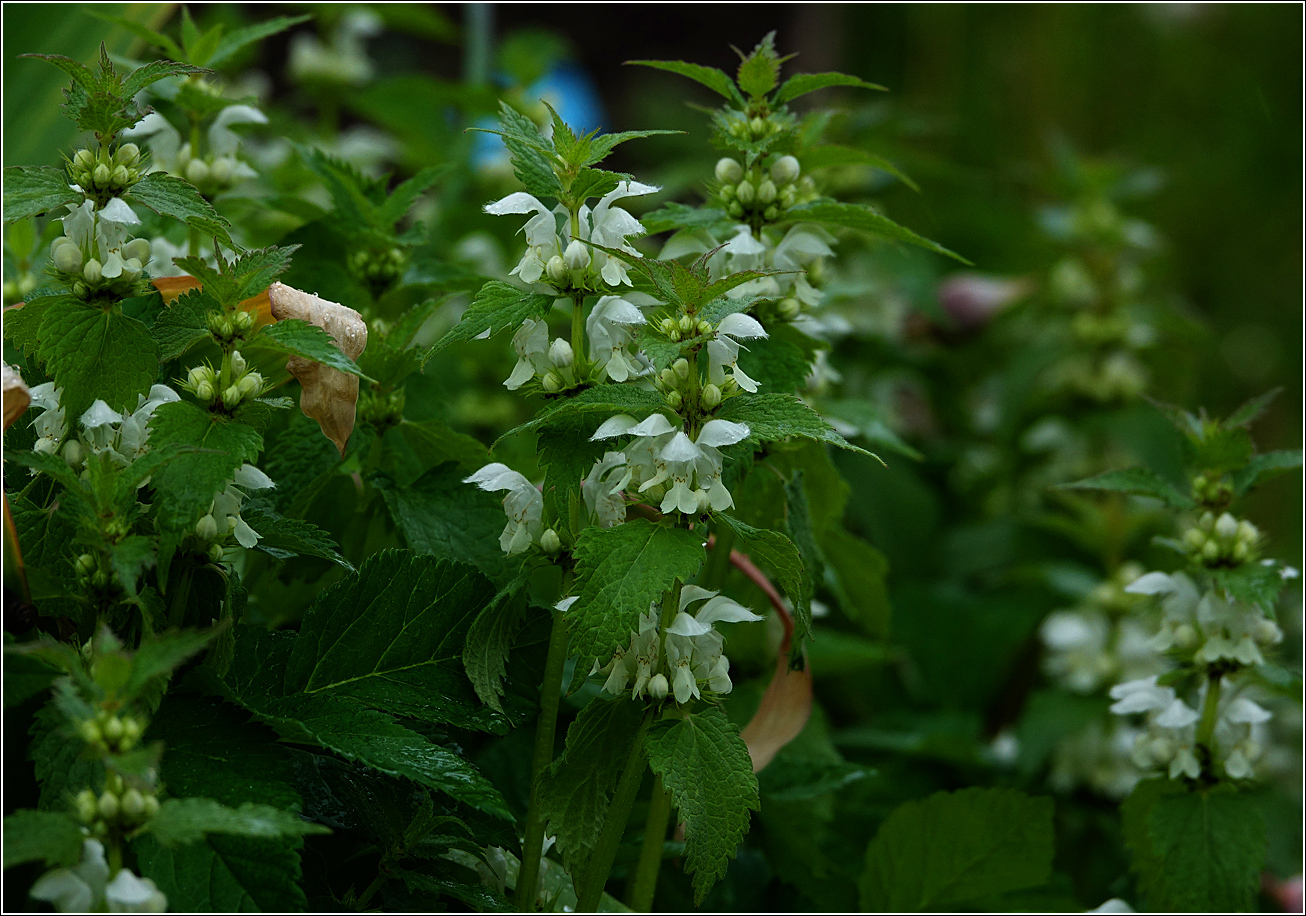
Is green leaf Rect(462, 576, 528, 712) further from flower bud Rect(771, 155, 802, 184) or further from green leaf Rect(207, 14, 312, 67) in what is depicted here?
green leaf Rect(207, 14, 312, 67)

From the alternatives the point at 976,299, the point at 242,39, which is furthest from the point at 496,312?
the point at 976,299

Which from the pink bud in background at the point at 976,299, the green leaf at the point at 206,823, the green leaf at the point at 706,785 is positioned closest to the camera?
the green leaf at the point at 206,823

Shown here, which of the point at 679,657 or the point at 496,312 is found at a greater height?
the point at 496,312

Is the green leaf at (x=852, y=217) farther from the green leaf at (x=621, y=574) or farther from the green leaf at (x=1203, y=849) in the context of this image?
the green leaf at (x=1203, y=849)

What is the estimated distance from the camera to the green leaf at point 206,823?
427 mm

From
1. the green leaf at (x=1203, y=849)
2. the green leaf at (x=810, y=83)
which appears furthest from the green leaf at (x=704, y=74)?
the green leaf at (x=1203, y=849)

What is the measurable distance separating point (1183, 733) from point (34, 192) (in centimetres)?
72

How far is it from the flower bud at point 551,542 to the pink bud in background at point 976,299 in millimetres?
1156

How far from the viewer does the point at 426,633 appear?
1.99 ft

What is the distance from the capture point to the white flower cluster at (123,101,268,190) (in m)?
0.77

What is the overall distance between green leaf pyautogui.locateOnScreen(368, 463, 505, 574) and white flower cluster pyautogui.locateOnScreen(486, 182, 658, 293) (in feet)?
0.49

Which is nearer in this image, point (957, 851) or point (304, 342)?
point (304, 342)

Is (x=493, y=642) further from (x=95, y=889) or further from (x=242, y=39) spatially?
(x=242, y=39)

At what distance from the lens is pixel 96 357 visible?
0.53 m
